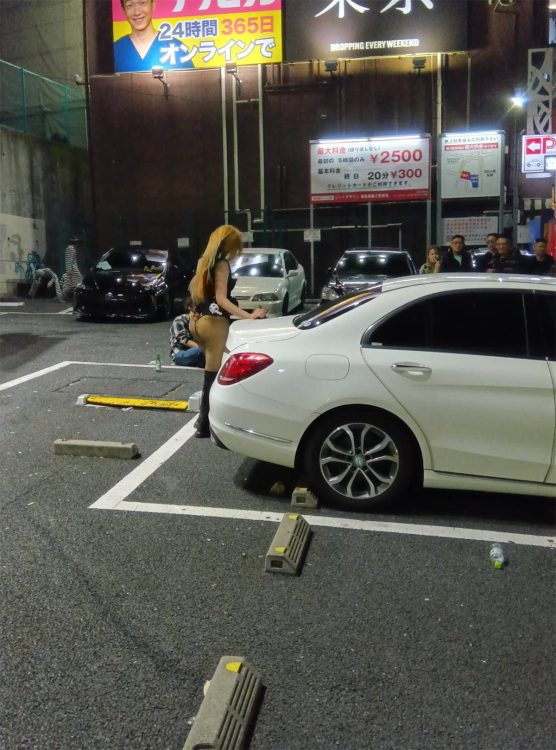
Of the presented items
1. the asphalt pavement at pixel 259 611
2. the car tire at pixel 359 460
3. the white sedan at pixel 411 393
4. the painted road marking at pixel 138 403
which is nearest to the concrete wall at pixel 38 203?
the painted road marking at pixel 138 403

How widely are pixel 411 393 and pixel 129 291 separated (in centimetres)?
1088

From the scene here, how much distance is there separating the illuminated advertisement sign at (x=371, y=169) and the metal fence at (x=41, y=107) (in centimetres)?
893

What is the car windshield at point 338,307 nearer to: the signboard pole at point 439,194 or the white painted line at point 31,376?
the white painted line at point 31,376

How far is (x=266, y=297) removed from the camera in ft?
44.5

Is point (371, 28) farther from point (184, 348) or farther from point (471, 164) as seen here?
point (184, 348)

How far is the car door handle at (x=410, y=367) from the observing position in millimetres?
4461

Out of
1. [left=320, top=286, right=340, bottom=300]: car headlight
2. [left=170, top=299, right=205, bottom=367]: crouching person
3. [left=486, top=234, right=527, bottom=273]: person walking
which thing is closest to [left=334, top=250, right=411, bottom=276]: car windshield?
[left=320, top=286, right=340, bottom=300]: car headlight

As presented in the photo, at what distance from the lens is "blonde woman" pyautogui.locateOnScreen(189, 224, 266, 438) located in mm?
5742

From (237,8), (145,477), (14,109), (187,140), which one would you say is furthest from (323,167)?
(145,477)

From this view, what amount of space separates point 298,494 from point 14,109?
20.6m

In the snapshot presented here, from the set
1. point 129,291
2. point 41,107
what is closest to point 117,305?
point 129,291

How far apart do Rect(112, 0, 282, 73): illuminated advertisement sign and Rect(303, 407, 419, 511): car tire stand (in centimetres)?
1912

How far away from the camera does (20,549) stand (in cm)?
416

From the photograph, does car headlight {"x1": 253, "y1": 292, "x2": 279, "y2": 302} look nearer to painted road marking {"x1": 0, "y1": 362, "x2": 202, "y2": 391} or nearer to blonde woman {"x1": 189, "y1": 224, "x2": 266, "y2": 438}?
painted road marking {"x1": 0, "y1": 362, "x2": 202, "y2": 391}
